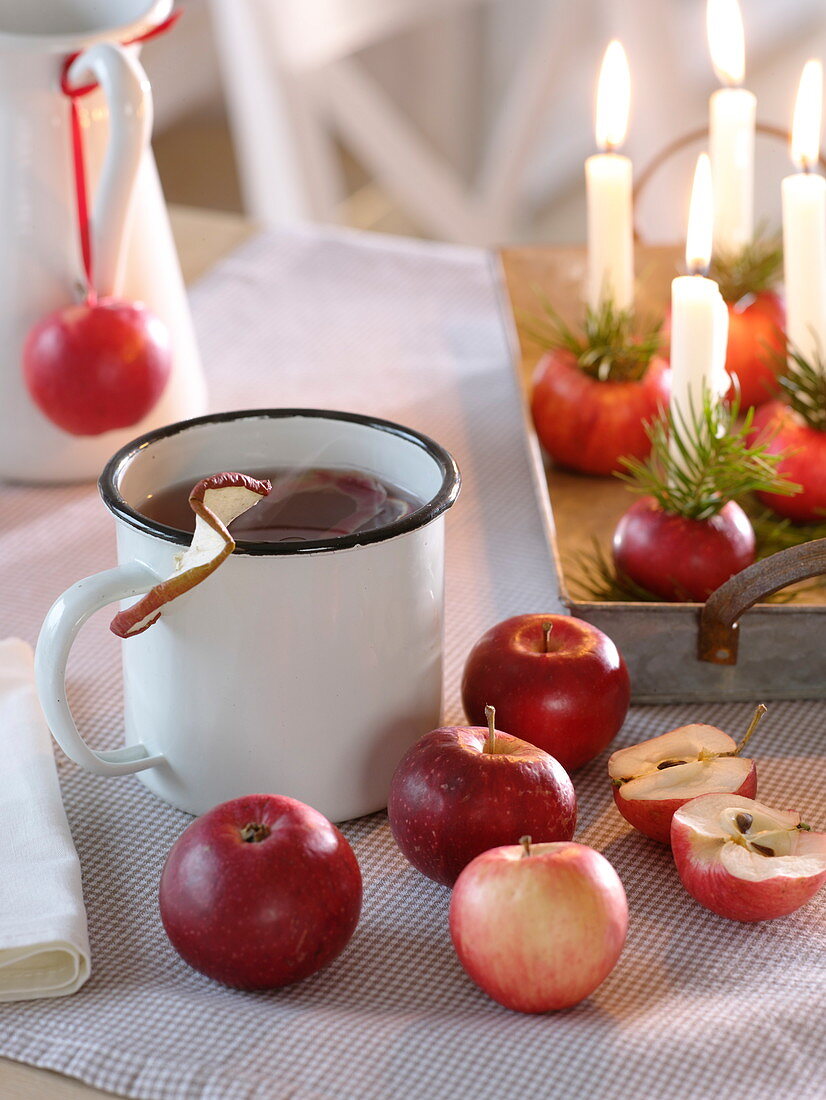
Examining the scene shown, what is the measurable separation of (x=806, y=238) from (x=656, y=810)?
30 cm

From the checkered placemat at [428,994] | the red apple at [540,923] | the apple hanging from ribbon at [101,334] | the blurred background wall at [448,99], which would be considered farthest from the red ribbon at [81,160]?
the blurred background wall at [448,99]

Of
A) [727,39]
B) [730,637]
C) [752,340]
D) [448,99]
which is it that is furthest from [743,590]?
[448,99]

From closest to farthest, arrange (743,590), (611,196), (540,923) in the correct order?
(540,923) < (743,590) < (611,196)

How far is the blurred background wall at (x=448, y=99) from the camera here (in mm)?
1625

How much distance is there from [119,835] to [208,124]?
2.51 m

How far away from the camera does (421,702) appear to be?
417 millimetres

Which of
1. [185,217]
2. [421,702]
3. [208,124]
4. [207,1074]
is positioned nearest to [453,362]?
[185,217]

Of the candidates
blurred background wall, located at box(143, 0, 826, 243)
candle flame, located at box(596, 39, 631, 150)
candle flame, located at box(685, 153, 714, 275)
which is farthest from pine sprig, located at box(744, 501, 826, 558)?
blurred background wall, located at box(143, 0, 826, 243)

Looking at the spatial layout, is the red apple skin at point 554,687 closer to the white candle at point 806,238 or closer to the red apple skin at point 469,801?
the red apple skin at point 469,801

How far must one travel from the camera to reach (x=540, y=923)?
Result: 0.32 meters

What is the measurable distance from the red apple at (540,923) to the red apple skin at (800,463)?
25cm

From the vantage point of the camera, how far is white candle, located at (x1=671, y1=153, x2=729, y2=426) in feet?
1.61

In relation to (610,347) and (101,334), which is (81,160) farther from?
(610,347)

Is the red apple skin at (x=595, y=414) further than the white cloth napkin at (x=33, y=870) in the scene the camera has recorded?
Yes
